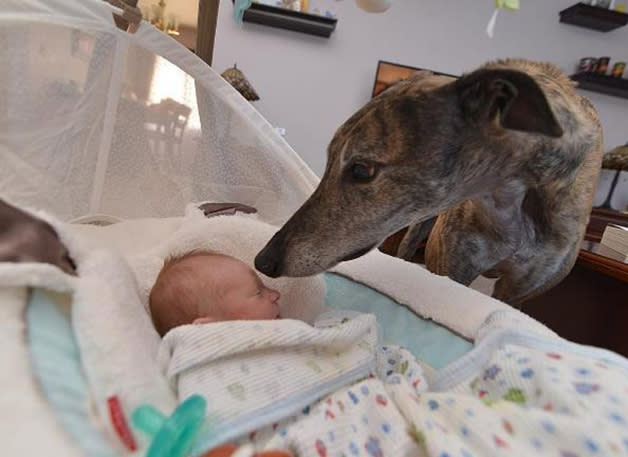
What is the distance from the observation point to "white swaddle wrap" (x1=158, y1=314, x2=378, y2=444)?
608 millimetres

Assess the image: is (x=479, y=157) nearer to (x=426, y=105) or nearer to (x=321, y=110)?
(x=426, y=105)

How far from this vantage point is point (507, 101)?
871 mm

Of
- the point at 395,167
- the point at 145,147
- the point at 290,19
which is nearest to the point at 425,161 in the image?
the point at 395,167

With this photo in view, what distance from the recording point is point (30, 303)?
59 centimetres

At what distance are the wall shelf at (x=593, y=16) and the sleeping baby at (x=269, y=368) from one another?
368 centimetres

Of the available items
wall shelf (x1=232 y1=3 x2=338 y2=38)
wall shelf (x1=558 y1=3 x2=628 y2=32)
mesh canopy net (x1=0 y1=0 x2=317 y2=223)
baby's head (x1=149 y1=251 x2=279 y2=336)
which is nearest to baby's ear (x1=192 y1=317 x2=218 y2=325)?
baby's head (x1=149 y1=251 x2=279 y2=336)

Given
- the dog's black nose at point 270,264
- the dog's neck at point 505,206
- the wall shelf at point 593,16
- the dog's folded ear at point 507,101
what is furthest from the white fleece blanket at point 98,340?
the wall shelf at point 593,16

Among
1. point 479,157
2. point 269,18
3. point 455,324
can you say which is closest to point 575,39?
point 269,18

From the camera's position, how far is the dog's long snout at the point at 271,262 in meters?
0.98

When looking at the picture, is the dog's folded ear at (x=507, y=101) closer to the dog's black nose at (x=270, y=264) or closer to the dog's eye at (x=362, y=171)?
the dog's eye at (x=362, y=171)

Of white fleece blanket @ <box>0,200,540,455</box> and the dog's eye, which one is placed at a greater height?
the dog's eye

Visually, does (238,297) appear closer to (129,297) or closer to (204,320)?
(204,320)

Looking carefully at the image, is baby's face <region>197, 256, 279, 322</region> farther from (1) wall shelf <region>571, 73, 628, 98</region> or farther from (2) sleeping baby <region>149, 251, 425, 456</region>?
(1) wall shelf <region>571, 73, 628, 98</region>

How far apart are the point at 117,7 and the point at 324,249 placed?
2.61ft
